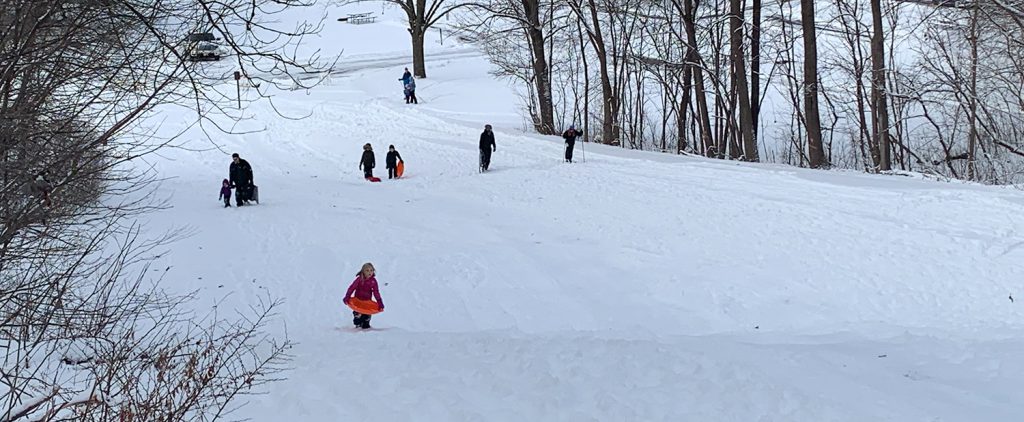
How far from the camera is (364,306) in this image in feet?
37.0

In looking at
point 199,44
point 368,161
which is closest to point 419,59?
point 368,161

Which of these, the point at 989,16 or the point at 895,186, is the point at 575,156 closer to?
the point at 895,186

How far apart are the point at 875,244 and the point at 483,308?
281 inches

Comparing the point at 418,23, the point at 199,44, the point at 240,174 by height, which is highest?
the point at 418,23

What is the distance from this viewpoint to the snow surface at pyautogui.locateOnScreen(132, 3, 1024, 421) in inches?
319

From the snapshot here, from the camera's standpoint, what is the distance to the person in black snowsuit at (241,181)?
20.0m

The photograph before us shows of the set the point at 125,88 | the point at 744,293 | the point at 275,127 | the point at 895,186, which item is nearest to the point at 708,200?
the point at 895,186

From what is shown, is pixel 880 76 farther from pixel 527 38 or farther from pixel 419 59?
pixel 419 59

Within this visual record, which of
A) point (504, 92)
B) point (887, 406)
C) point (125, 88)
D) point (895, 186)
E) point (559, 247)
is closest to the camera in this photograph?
point (125, 88)

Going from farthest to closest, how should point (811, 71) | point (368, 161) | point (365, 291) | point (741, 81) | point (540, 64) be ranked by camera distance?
point (540, 64)
point (741, 81)
point (368, 161)
point (811, 71)
point (365, 291)

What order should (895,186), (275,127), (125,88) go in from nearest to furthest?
(125,88) < (895,186) < (275,127)

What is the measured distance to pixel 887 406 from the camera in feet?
24.7

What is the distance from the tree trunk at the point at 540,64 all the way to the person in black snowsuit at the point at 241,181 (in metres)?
12.7

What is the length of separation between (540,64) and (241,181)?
1303 centimetres
